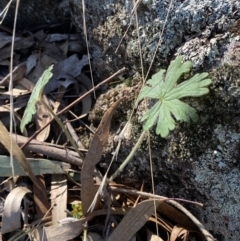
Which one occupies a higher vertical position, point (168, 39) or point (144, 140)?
point (168, 39)

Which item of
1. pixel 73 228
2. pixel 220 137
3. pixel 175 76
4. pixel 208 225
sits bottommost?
pixel 208 225

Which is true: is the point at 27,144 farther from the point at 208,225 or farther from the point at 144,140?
the point at 208,225

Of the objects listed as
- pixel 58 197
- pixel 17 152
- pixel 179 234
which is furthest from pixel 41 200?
pixel 179 234

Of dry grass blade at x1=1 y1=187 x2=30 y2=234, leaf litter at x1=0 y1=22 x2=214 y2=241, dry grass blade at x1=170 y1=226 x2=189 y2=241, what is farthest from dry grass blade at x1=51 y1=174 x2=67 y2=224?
dry grass blade at x1=170 y1=226 x2=189 y2=241

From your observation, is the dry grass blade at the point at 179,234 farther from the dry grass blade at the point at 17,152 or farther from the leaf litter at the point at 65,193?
the dry grass blade at the point at 17,152

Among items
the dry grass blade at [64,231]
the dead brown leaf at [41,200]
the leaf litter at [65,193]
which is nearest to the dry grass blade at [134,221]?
the leaf litter at [65,193]

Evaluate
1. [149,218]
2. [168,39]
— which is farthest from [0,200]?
[168,39]

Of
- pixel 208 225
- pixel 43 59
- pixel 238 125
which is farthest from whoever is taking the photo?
pixel 43 59

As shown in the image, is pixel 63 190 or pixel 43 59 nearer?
pixel 63 190
